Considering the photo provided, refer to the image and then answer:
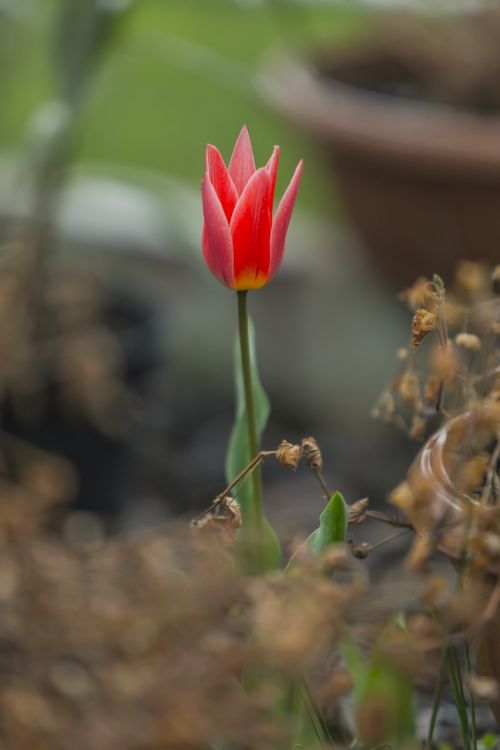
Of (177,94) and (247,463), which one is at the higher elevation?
(177,94)

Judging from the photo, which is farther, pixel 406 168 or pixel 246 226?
pixel 406 168

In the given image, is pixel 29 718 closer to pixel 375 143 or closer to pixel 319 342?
pixel 375 143

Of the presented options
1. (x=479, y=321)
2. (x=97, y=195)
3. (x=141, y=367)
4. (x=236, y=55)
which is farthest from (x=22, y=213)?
(x=479, y=321)

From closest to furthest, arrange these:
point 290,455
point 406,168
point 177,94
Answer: point 290,455
point 406,168
point 177,94

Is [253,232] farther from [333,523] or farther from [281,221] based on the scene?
[333,523]

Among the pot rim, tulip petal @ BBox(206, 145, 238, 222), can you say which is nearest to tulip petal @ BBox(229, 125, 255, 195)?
tulip petal @ BBox(206, 145, 238, 222)

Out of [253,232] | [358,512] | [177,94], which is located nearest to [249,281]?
[253,232]

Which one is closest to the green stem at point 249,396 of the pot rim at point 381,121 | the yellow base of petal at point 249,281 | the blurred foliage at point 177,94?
the yellow base of petal at point 249,281

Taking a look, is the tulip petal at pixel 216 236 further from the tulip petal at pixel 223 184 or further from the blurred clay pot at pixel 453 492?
the blurred clay pot at pixel 453 492
